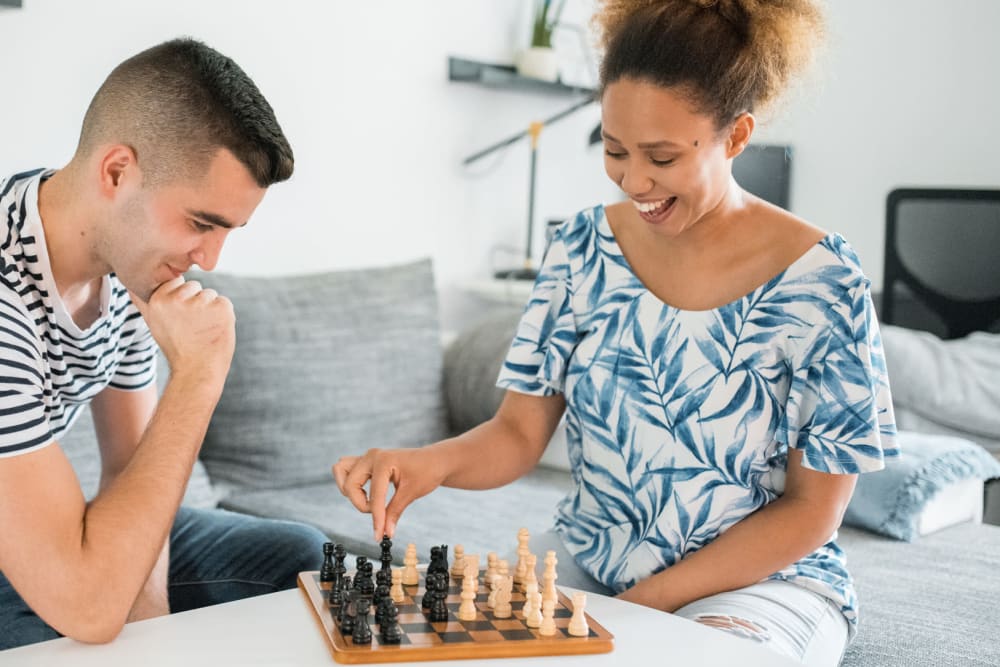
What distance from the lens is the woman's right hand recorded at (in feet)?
4.47

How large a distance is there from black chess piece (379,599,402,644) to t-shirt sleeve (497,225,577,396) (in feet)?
1.83

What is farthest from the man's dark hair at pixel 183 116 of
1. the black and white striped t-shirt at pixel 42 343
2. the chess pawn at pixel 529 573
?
the chess pawn at pixel 529 573

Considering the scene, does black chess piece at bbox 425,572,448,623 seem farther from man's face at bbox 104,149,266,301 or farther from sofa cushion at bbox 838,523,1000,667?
sofa cushion at bbox 838,523,1000,667

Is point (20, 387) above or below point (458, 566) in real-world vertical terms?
above

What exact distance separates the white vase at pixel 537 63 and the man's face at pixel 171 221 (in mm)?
2166

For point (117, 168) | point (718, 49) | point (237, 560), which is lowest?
point (237, 560)

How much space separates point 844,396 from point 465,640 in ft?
1.95

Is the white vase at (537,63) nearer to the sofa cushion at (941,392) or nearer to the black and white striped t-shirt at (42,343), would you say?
the sofa cushion at (941,392)

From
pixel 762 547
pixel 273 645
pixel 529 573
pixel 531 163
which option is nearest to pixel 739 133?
pixel 762 547

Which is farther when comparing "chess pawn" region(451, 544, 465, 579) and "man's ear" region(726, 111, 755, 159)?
"man's ear" region(726, 111, 755, 159)

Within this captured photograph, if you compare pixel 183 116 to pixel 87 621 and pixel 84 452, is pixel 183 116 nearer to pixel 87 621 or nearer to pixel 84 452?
pixel 87 621

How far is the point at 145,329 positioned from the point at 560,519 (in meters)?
0.71

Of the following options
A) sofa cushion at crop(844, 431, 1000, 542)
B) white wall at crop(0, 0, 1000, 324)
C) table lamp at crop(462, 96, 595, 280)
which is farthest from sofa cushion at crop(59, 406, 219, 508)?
table lamp at crop(462, 96, 595, 280)

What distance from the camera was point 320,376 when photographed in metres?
2.54
